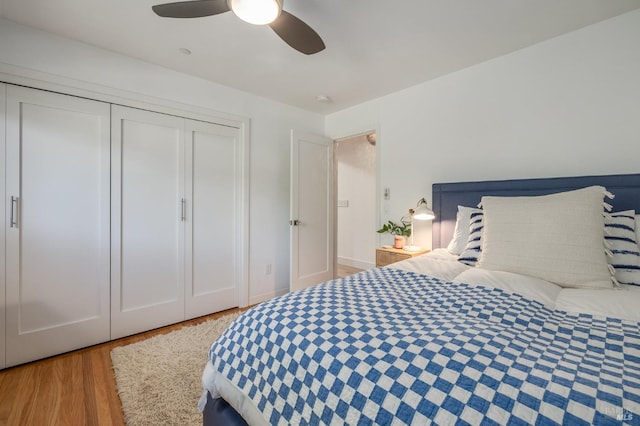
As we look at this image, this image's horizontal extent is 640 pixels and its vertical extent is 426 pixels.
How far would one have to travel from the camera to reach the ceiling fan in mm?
1334

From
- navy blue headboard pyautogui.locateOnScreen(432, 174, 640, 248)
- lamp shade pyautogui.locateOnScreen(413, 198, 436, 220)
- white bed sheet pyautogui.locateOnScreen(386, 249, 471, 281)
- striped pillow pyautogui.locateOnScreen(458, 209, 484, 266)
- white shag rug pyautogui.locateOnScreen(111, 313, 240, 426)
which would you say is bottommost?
white shag rug pyautogui.locateOnScreen(111, 313, 240, 426)

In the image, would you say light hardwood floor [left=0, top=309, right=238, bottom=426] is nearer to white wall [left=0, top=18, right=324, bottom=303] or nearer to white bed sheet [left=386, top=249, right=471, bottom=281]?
white wall [left=0, top=18, right=324, bottom=303]

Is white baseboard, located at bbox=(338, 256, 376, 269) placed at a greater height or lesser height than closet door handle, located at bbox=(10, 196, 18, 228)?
lesser

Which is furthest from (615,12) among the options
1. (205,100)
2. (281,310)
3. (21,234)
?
(21,234)

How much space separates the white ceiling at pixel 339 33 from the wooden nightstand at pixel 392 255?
166cm

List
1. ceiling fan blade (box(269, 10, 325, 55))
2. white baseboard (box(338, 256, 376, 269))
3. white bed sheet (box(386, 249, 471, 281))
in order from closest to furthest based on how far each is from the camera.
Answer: ceiling fan blade (box(269, 10, 325, 55))
white bed sheet (box(386, 249, 471, 281))
white baseboard (box(338, 256, 376, 269))

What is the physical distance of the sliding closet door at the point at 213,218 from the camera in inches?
106

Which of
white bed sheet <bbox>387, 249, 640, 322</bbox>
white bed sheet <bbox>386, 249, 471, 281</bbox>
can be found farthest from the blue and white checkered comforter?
white bed sheet <bbox>386, 249, 471, 281</bbox>

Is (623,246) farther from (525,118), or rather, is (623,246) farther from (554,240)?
(525,118)

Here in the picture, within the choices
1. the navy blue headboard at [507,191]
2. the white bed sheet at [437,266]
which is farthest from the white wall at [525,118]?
the white bed sheet at [437,266]

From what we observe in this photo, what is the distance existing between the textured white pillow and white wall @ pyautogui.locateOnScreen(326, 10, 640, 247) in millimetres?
642

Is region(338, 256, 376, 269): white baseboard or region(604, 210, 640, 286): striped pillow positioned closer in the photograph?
region(604, 210, 640, 286): striped pillow

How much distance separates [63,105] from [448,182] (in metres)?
3.21

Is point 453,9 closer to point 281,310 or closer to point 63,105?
point 281,310
